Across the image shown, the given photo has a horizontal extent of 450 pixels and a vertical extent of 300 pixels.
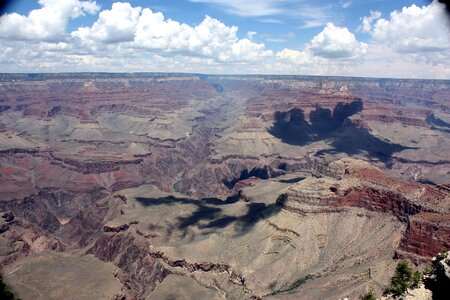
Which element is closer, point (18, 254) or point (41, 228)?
point (18, 254)

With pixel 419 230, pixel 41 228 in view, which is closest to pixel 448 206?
pixel 419 230

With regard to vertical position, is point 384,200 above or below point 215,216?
above

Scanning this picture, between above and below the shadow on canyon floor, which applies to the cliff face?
above

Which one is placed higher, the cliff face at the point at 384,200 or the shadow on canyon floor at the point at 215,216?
the cliff face at the point at 384,200

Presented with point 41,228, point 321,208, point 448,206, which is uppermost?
point 448,206

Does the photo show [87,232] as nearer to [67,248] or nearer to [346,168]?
[67,248]

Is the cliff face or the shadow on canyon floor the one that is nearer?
the cliff face

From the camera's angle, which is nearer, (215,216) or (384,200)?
(384,200)

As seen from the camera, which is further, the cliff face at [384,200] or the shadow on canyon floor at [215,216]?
the shadow on canyon floor at [215,216]
